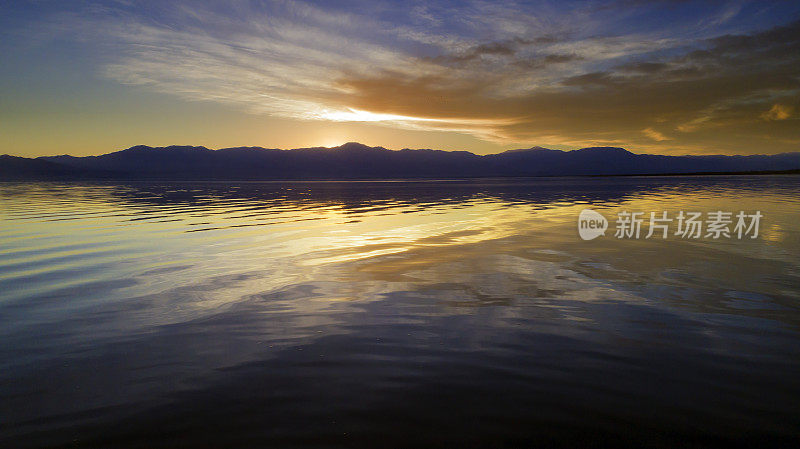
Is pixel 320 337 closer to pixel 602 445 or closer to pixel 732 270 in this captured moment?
pixel 602 445

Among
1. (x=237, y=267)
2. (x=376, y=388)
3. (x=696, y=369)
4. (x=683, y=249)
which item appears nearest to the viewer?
(x=376, y=388)

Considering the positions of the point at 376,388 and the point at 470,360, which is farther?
the point at 470,360

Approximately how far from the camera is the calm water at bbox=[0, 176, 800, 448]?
14.5 feet

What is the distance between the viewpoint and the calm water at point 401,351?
4.43m

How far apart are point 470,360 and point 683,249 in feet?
43.0

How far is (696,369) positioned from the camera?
5.64 metres

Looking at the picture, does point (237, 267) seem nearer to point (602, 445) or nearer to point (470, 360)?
point (470, 360)

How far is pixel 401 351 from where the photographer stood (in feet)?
20.8

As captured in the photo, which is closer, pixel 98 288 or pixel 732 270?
pixel 98 288

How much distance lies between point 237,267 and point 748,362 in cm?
1207

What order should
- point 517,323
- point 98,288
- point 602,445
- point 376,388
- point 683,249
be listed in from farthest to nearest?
point 683,249 → point 98,288 → point 517,323 → point 376,388 → point 602,445

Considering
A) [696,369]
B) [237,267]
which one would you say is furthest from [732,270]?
[237,267]

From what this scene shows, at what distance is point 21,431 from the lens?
4461mm

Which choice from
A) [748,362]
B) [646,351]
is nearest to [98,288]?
[646,351]
